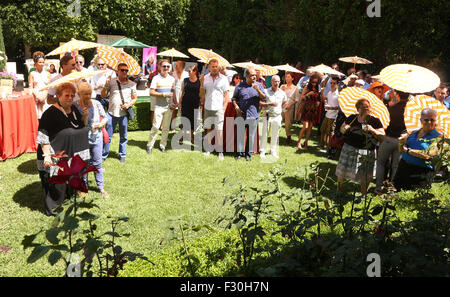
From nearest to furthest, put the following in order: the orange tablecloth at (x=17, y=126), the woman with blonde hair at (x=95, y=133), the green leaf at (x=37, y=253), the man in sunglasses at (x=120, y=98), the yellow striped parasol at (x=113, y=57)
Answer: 1. the green leaf at (x=37, y=253)
2. the woman with blonde hair at (x=95, y=133)
3. the orange tablecloth at (x=17, y=126)
4. the man in sunglasses at (x=120, y=98)
5. the yellow striped parasol at (x=113, y=57)

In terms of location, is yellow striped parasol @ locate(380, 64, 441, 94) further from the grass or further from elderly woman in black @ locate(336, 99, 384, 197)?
the grass

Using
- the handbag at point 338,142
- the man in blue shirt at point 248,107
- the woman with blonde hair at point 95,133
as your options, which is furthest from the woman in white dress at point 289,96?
the woman with blonde hair at point 95,133

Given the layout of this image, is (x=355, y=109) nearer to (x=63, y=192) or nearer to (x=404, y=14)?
(x=63, y=192)

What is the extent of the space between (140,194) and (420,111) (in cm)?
434

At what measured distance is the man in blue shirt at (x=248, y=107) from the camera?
26.5 ft

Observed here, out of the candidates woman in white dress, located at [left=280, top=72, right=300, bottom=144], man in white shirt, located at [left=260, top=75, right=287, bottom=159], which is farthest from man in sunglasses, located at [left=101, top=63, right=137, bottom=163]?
Answer: woman in white dress, located at [left=280, top=72, right=300, bottom=144]

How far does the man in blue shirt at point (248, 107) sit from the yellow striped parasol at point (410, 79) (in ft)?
8.65

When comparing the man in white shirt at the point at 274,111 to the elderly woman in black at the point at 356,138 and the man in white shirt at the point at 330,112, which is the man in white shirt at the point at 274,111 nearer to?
the man in white shirt at the point at 330,112

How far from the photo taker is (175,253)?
11.7 feet

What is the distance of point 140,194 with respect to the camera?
6.04 m

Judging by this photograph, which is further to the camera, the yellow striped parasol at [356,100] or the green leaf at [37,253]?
the yellow striped parasol at [356,100]

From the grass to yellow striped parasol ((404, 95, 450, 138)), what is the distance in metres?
2.44

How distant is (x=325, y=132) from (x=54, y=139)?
6741 millimetres

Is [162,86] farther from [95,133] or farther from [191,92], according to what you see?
[95,133]
